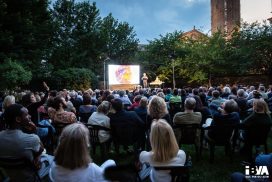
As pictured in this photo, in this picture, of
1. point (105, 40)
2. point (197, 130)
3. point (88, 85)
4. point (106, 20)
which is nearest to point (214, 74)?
point (88, 85)

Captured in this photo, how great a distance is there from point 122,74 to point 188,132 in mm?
22980

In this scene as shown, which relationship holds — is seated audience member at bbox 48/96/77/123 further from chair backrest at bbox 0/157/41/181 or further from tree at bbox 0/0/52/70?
tree at bbox 0/0/52/70

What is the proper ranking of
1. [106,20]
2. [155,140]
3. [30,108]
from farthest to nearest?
[106,20], [30,108], [155,140]

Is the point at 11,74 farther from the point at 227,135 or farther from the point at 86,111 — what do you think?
the point at 227,135

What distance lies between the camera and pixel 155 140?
367 centimetres

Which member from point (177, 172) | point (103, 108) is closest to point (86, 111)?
Answer: point (103, 108)

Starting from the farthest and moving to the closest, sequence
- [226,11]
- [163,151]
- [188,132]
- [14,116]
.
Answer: [226,11] < [188,132] < [14,116] < [163,151]

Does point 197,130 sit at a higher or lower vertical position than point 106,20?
lower

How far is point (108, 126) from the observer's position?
7160 mm

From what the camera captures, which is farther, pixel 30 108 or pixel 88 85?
pixel 88 85

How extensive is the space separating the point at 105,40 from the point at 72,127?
40867 mm

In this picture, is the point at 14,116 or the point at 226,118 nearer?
the point at 14,116

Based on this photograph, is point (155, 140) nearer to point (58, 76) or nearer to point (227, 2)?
point (58, 76)

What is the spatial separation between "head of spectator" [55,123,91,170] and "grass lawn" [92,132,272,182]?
260cm
